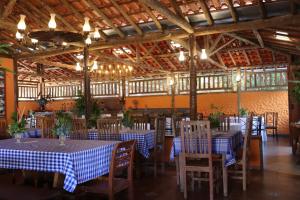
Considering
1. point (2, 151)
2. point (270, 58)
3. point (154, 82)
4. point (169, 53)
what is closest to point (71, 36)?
point (2, 151)

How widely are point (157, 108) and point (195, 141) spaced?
11.6 m

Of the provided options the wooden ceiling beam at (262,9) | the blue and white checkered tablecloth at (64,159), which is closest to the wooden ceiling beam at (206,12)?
the wooden ceiling beam at (262,9)

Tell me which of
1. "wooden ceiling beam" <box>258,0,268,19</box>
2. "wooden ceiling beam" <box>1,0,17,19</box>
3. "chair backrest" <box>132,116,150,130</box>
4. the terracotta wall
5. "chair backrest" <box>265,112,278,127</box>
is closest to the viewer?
"wooden ceiling beam" <box>258,0,268,19</box>

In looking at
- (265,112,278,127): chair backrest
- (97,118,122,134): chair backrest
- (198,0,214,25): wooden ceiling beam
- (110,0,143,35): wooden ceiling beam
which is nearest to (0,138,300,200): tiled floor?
(97,118,122,134): chair backrest

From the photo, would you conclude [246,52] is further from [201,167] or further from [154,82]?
[201,167]

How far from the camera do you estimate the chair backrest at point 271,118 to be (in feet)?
40.5

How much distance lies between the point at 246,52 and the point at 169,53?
3252 mm

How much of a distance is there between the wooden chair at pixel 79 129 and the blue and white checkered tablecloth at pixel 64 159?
167cm

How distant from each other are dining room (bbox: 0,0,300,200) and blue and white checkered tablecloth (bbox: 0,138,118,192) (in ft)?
0.04

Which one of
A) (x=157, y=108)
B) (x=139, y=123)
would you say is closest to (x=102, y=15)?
(x=139, y=123)

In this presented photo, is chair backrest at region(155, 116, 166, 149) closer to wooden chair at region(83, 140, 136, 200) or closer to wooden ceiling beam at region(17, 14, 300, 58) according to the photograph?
wooden chair at region(83, 140, 136, 200)

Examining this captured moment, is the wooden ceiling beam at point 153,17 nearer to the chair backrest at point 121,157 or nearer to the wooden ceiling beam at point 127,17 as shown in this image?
the wooden ceiling beam at point 127,17

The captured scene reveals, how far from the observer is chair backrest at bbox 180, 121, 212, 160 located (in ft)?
14.0

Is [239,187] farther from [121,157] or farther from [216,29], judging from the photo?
[216,29]
